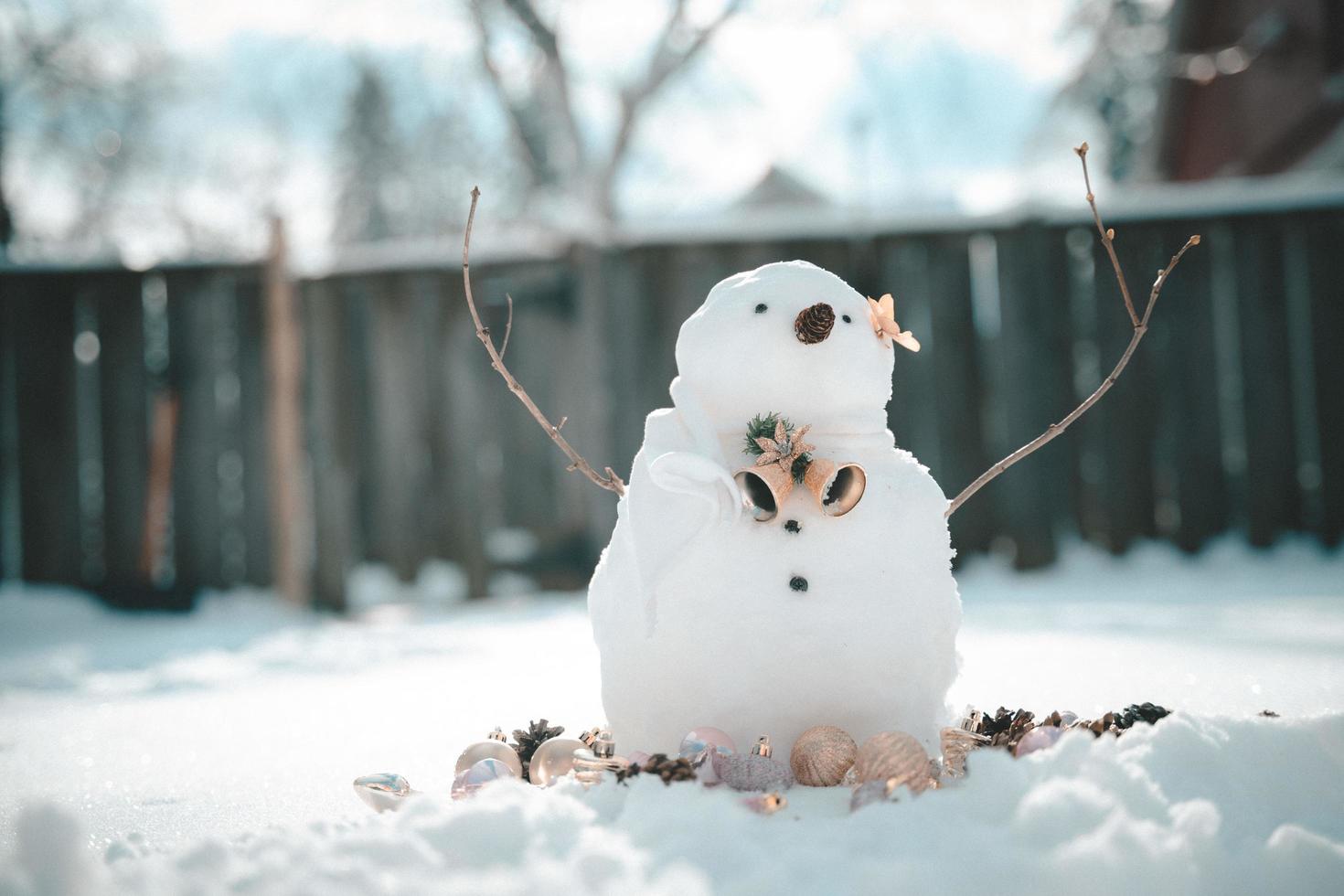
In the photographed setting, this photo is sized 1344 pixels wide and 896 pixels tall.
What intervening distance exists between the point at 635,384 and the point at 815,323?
3177 mm

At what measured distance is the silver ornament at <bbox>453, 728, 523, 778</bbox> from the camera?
5.13 ft

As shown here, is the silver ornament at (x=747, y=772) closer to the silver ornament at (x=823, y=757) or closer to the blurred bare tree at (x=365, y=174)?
the silver ornament at (x=823, y=757)

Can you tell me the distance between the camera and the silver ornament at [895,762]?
1326 mm

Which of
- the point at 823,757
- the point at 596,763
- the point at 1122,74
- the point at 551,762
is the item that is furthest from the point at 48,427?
the point at 1122,74

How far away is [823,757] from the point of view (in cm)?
143

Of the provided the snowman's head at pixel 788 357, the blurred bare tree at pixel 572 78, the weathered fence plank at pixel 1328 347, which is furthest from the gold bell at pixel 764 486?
the blurred bare tree at pixel 572 78

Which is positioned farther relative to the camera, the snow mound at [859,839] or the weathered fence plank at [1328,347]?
the weathered fence plank at [1328,347]

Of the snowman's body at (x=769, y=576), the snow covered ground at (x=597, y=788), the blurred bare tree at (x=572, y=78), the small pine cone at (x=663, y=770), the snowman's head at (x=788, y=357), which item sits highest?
the blurred bare tree at (x=572, y=78)

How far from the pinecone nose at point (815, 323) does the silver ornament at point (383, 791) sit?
90 centimetres

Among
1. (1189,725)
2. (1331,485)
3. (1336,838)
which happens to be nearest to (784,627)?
(1189,725)

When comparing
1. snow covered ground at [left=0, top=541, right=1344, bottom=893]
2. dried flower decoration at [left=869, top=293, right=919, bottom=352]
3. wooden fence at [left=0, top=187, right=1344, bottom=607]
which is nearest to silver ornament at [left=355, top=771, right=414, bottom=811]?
snow covered ground at [left=0, top=541, right=1344, bottom=893]

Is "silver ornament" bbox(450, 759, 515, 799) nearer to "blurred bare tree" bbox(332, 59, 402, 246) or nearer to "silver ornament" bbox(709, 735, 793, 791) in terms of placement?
"silver ornament" bbox(709, 735, 793, 791)

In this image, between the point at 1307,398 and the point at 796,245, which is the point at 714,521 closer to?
the point at 796,245

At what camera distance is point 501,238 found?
4.94m
